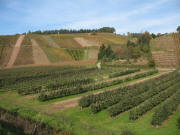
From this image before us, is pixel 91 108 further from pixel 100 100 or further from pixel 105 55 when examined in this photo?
pixel 105 55

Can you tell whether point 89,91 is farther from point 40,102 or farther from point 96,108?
point 96,108

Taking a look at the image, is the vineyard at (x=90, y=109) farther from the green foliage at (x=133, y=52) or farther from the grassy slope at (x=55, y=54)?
the green foliage at (x=133, y=52)

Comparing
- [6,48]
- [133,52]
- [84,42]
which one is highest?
[84,42]

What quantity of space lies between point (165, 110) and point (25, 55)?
212 ft

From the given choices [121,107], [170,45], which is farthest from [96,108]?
[170,45]

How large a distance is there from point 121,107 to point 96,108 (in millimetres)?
2657

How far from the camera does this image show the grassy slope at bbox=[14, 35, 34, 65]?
2555 inches

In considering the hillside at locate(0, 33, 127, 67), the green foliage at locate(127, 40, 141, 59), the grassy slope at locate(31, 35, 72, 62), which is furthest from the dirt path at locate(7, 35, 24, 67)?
the green foliage at locate(127, 40, 141, 59)

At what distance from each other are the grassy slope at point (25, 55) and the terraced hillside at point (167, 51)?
158ft

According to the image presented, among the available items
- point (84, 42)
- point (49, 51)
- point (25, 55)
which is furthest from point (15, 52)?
point (84, 42)

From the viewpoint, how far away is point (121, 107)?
18219 mm

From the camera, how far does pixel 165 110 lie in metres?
16.1

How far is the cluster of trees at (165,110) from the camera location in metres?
14.6

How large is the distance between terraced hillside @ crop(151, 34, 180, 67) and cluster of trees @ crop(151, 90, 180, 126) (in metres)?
45.3
